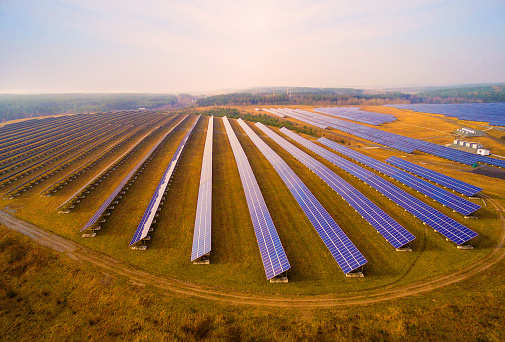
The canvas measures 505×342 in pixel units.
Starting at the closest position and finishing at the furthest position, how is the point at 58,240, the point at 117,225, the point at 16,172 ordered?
the point at 58,240
the point at 117,225
the point at 16,172

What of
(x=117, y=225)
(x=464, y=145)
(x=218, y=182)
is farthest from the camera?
(x=464, y=145)

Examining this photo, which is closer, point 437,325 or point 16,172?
point 437,325

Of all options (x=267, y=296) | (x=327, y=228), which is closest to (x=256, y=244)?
(x=267, y=296)

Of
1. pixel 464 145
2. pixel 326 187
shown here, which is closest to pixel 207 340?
pixel 326 187

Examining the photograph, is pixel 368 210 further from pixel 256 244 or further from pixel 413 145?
pixel 413 145

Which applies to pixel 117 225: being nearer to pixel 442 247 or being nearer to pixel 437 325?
pixel 437 325

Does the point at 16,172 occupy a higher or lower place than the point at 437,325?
higher

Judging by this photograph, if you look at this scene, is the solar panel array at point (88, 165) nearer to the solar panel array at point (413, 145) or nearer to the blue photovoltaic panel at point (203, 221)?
the blue photovoltaic panel at point (203, 221)
